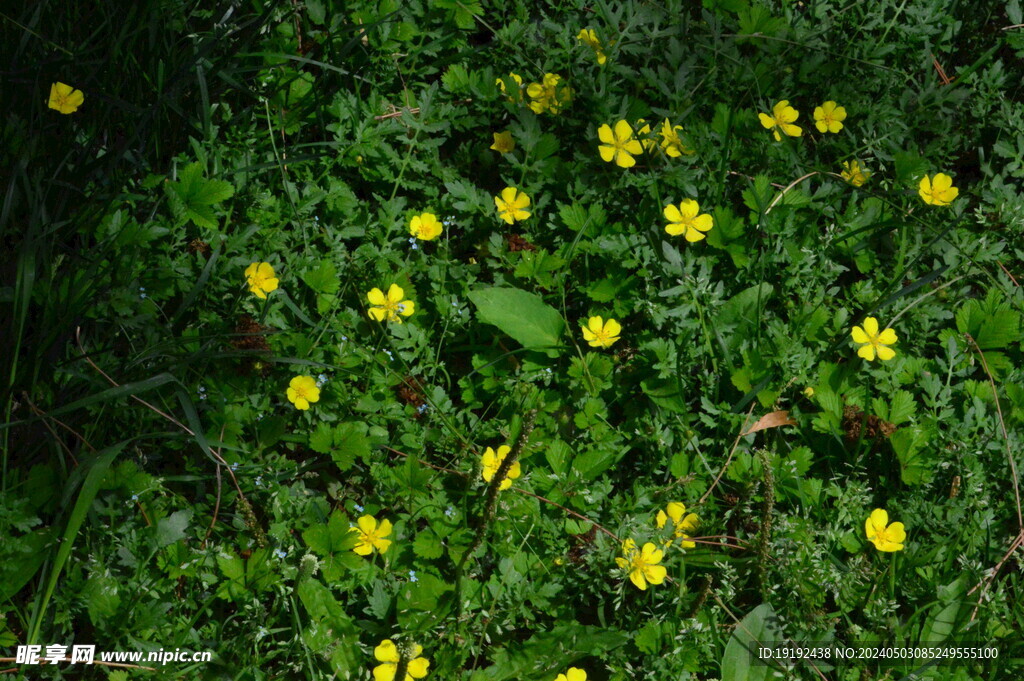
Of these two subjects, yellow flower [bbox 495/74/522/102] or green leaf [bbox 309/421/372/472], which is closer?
green leaf [bbox 309/421/372/472]

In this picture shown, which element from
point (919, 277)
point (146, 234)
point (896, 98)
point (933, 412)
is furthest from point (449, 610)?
point (896, 98)

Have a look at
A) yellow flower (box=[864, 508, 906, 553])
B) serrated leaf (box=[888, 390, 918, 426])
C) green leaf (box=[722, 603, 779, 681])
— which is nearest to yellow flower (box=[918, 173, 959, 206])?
serrated leaf (box=[888, 390, 918, 426])

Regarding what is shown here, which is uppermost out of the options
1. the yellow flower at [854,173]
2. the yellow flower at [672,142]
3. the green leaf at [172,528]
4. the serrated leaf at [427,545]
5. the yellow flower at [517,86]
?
the yellow flower at [517,86]

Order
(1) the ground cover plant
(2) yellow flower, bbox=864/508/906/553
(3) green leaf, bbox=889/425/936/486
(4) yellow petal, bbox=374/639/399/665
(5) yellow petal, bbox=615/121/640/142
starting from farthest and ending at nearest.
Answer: (5) yellow petal, bbox=615/121/640/142, (3) green leaf, bbox=889/425/936/486, (2) yellow flower, bbox=864/508/906/553, (1) the ground cover plant, (4) yellow petal, bbox=374/639/399/665

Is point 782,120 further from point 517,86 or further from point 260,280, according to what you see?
point 260,280

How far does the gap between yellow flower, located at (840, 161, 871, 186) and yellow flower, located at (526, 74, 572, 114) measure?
3.22 ft

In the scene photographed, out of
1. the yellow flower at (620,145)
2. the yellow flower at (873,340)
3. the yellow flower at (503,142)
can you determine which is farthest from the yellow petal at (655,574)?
the yellow flower at (503,142)

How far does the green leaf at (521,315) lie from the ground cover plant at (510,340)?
0.01 metres

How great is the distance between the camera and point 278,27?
307 cm

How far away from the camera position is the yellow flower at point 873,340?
264 cm

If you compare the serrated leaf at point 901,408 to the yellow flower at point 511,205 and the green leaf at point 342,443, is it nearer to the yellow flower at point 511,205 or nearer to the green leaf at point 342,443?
the yellow flower at point 511,205

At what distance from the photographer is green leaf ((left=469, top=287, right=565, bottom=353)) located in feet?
8.86

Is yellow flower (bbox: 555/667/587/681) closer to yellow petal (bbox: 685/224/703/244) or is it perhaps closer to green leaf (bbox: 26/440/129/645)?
green leaf (bbox: 26/440/129/645)

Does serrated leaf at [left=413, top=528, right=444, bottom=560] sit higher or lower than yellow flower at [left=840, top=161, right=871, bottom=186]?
lower
